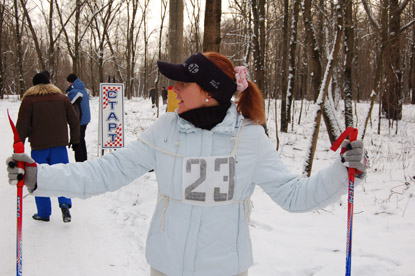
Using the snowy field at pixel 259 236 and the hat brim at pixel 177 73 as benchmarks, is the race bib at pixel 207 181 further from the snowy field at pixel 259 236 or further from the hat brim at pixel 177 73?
the snowy field at pixel 259 236

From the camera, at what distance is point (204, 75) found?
5.89 feet

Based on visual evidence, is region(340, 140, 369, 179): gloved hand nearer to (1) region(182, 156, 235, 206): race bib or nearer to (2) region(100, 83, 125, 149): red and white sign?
(1) region(182, 156, 235, 206): race bib

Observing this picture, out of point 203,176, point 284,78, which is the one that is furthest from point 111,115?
point 284,78

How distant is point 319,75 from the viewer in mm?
7707

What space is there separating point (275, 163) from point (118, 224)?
3615 mm

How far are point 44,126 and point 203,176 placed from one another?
12.3 feet

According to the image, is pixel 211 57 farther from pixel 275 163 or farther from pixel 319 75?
pixel 319 75

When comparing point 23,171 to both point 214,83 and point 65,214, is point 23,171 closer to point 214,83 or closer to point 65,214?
point 214,83

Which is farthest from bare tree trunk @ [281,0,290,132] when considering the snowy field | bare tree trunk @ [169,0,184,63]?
bare tree trunk @ [169,0,184,63]

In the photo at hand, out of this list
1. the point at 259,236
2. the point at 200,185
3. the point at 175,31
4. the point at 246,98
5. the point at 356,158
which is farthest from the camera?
the point at 175,31

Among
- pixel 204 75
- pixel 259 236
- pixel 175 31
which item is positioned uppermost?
pixel 175 31

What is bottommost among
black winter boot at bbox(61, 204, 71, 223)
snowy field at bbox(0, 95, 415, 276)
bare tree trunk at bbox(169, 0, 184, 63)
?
snowy field at bbox(0, 95, 415, 276)

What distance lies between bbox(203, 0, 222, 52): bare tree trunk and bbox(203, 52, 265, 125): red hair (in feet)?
11.1

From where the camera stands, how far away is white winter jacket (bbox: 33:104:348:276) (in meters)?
1.72
